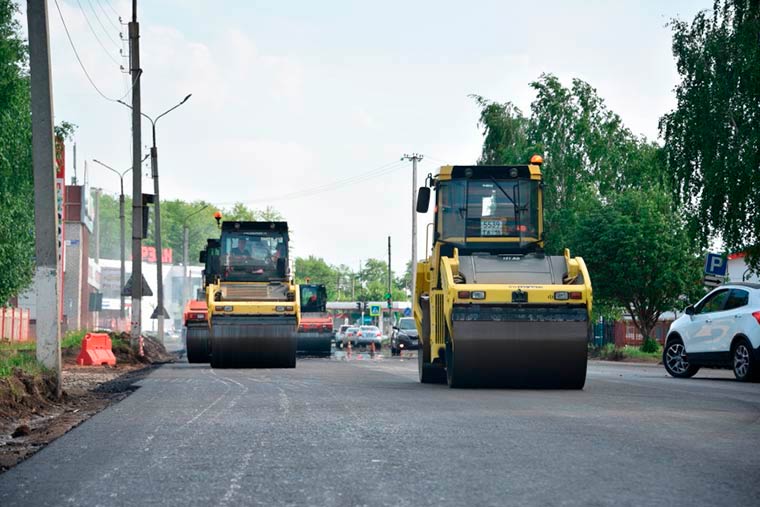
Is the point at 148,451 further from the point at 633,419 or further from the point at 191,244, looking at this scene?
the point at 191,244

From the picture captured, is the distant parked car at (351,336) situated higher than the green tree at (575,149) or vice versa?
the green tree at (575,149)

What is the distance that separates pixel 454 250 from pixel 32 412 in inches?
264

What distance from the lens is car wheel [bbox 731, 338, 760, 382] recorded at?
20594 millimetres

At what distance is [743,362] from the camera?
2095 cm

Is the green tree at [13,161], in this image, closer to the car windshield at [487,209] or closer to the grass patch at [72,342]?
the grass patch at [72,342]

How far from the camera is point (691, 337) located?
2241 centimetres

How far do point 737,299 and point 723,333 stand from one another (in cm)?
67

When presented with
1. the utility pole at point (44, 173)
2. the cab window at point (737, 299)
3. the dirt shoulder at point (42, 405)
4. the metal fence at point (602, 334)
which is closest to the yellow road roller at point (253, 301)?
the dirt shoulder at point (42, 405)

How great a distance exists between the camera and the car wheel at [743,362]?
20594 millimetres

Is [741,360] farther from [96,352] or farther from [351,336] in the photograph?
[351,336]

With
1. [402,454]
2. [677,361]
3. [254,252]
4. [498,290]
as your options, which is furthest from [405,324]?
[402,454]

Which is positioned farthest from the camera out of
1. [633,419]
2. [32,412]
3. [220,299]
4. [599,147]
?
[599,147]

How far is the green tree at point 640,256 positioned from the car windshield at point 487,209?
25.3 metres

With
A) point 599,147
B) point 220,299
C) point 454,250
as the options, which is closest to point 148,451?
point 454,250
